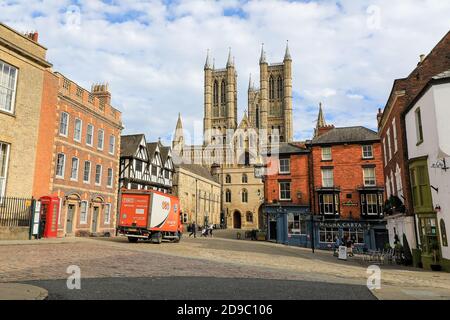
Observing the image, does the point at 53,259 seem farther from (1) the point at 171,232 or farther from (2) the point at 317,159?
(2) the point at 317,159

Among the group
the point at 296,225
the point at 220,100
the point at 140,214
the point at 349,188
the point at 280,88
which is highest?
the point at 280,88

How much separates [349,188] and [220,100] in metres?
73.1

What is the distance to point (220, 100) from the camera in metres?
104

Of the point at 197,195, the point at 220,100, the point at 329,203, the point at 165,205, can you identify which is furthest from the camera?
the point at 220,100

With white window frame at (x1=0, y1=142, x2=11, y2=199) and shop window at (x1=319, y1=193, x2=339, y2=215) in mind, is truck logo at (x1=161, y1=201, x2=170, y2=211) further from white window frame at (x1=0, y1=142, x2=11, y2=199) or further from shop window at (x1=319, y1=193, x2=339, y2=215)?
shop window at (x1=319, y1=193, x2=339, y2=215)

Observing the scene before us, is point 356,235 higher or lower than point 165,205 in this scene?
lower

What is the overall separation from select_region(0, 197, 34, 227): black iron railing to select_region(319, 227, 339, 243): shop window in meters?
25.5

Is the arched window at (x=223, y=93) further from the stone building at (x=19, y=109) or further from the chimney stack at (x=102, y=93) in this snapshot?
the stone building at (x=19, y=109)

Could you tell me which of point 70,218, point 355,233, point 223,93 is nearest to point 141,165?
point 70,218

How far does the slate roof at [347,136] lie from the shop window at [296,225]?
799 cm

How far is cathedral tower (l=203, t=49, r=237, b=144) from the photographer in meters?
99.2

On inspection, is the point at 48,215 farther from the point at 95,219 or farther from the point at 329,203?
the point at 329,203

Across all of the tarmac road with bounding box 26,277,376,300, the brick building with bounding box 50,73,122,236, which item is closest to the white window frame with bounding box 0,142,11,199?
the brick building with bounding box 50,73,122,236
